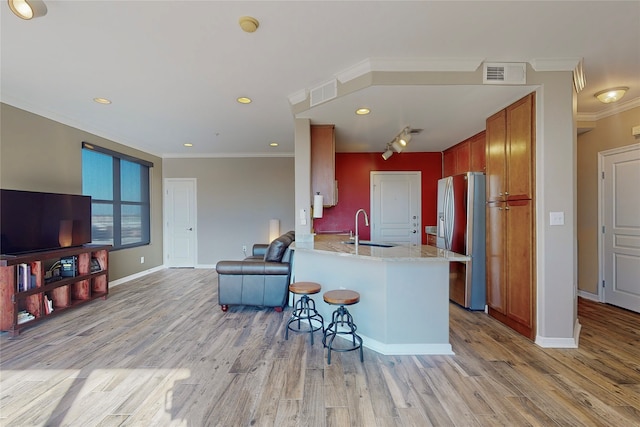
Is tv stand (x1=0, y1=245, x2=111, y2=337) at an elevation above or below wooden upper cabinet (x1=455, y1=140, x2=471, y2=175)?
below

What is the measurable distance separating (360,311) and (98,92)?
362cm

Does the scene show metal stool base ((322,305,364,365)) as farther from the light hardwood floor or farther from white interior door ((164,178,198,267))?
white interior door ((164,178,198,267))

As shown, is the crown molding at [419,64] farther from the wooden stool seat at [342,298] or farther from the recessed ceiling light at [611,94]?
the wooden stool seat at [342,298]

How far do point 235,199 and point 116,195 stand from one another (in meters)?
2.17

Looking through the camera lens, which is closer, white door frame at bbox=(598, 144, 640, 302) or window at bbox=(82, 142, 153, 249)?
white door frame at bbox=(598, 144, 640, 302)

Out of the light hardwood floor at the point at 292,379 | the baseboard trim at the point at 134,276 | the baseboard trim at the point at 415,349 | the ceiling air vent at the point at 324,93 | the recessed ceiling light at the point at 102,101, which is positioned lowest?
the light hardwood floor at the point at 292,379

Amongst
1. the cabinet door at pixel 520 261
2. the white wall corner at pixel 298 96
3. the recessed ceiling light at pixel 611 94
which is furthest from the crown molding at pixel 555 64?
the white wall corner at pixel 298 96

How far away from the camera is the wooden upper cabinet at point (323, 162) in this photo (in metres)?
3.62

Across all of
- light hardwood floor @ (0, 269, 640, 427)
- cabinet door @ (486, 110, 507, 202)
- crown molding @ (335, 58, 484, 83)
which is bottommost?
light hardwood floor @ (0, 269, 640, 427)

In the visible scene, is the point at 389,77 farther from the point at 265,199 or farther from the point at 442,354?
the point at 265,199

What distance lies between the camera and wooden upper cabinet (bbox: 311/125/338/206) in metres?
3.62

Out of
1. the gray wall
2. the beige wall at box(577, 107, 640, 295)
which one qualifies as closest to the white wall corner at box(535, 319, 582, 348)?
the beige wall at box(577, 107, 640, 295)

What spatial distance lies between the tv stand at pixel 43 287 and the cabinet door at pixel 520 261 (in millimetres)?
5000

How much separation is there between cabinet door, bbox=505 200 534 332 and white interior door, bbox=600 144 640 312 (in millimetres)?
1884
